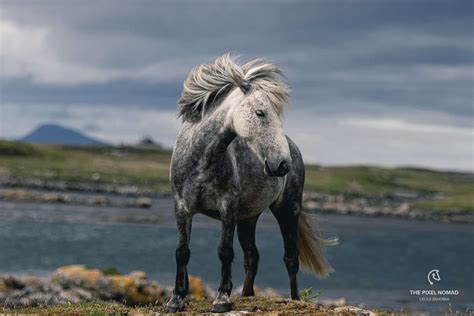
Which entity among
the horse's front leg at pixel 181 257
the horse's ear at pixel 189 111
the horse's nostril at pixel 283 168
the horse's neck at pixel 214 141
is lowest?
the horse's front leg at pixel 181 257

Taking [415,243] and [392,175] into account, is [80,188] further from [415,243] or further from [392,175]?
[392,175]

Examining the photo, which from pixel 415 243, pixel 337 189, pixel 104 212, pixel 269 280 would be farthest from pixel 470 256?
pixel 337 189

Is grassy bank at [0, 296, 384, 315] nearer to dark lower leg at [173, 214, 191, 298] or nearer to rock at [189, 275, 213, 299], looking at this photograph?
dark lower leg at [173, 214, 191, 298]

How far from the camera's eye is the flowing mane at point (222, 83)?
10719 millimetres

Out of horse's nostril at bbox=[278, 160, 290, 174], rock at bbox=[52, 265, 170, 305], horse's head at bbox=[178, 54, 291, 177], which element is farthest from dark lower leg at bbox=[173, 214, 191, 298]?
rock at bbox=[52, 265, 170, 305]

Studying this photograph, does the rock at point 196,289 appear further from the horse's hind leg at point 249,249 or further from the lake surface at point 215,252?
the horse's hind leg at point 249,249

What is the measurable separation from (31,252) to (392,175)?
149907 millimetres

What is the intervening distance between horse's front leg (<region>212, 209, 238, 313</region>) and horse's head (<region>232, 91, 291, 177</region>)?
1114mm

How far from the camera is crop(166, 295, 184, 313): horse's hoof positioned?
34.9 feet

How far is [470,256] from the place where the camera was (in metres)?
65.8

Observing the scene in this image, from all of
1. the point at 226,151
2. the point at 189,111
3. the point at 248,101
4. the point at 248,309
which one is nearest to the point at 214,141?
the point at 226,151

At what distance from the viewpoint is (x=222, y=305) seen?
10242 millimetres

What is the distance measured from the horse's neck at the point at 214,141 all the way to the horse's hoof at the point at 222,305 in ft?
6.43

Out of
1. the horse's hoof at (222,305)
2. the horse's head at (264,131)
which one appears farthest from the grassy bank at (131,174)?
the horse's head at (264,131)
